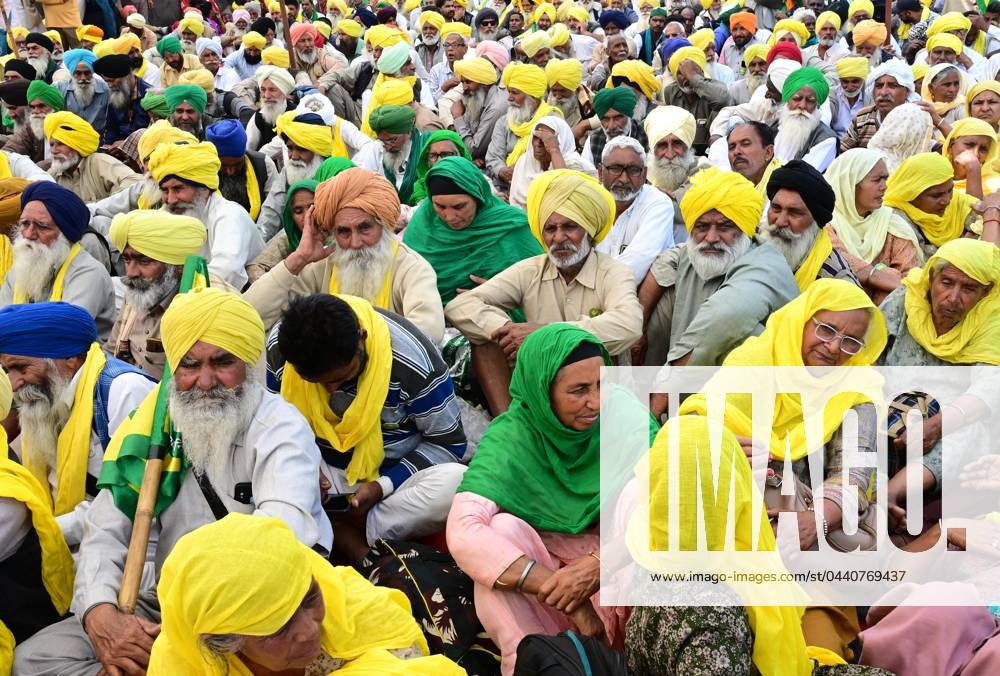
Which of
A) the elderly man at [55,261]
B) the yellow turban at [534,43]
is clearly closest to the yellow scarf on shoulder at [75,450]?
the elderly man at [55,261]

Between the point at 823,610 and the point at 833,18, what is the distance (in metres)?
9.96

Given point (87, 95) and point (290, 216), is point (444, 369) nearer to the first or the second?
point (290, 216)

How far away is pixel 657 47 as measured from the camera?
507 inches

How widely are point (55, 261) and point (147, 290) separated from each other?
2.77ft

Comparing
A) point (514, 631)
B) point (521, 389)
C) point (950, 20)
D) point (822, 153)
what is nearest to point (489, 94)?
point (822, 153)

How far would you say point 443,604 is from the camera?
3.05 metres

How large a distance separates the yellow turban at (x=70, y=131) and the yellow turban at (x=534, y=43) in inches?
208

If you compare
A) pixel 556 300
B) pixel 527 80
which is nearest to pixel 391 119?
pixel 527 80

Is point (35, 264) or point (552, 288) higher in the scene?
point (552, 288)

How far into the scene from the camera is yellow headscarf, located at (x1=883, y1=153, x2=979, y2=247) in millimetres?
5508

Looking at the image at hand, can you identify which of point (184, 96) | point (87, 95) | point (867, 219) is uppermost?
point (867, 219)

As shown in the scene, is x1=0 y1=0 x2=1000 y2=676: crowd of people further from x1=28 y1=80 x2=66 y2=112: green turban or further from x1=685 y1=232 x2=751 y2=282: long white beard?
x1=28 y1=80 x2=66 y2=112: green turban

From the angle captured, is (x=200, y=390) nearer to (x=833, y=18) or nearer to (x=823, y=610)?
(x=823, y=610)

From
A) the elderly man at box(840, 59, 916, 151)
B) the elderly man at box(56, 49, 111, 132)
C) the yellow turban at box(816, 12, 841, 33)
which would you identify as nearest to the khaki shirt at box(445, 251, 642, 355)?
the elderly man at box(840, 59, 916, 151)
